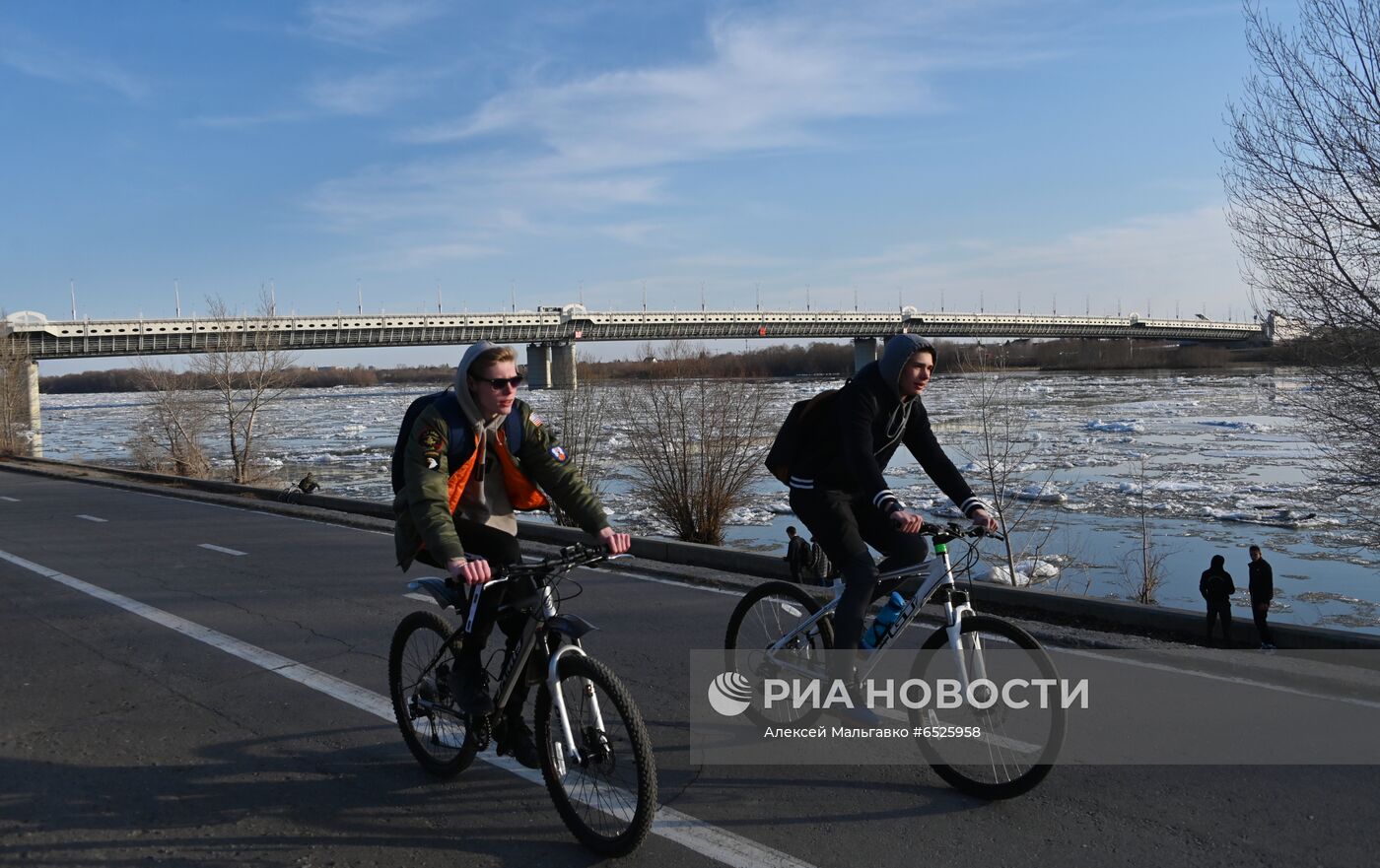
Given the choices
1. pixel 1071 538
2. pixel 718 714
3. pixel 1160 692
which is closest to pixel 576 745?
pixel 718 714

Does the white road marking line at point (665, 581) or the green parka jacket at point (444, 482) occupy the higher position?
the green parka jacket at point (444, 482)

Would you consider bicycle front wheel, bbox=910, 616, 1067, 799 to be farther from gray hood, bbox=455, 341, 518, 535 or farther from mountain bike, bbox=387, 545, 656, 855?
gray hood, bbox=455, 341, 518, 535

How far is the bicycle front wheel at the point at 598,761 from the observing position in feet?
11.6

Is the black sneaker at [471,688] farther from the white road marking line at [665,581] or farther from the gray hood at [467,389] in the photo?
the white road marking line at [665,581]

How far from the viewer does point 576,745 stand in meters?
3.73

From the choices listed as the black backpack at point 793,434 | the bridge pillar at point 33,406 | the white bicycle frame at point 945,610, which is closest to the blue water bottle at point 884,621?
the white bicycle frame at point 945,610

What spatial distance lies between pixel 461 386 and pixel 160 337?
76718 mm

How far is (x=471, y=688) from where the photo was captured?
4160 millimetres

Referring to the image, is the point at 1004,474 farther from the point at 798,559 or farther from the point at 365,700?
the point at 365,700

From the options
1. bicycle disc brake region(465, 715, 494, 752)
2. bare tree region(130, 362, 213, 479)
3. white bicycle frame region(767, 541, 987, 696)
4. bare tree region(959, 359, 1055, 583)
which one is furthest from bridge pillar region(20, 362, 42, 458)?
white bicycle frame region(767, 541, 987, 696)

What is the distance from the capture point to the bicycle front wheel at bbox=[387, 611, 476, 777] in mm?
4395

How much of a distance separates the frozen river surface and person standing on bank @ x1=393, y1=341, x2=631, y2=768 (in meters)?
5.21

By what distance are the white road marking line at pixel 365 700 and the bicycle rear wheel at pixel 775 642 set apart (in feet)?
3.42

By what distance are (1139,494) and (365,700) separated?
57.1ft
